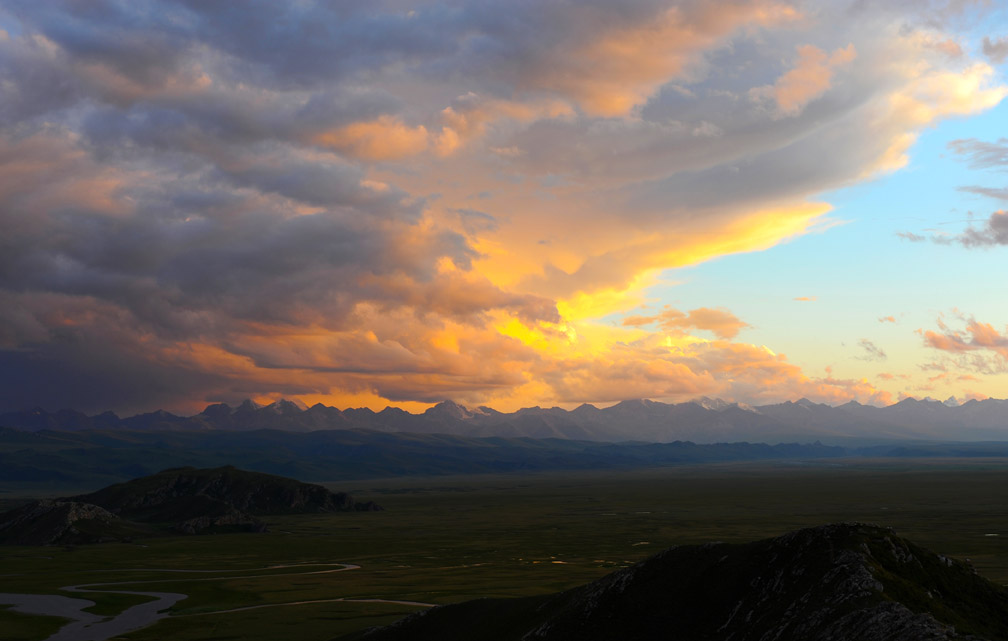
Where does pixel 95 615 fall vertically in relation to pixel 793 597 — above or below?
below

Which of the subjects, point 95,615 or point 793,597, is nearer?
point 793,597

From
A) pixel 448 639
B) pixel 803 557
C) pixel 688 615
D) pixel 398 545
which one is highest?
pixel 803 557

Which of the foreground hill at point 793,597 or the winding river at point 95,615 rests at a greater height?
the foreground hill at point 793,597

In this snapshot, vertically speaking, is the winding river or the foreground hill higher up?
the foreground hill

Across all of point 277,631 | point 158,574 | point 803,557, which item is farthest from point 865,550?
point 158,574

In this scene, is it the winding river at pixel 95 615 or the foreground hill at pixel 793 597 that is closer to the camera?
the foreground hill at pixel 793 597

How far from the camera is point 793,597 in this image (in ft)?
140

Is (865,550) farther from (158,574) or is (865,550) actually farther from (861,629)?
(158,574)

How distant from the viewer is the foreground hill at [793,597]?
38625 mm

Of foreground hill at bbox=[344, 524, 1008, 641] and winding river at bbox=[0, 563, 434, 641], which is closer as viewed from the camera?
foreground hill at bbox=[344, 524, 1008, 641]

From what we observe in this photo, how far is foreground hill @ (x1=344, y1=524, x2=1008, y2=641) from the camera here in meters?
38.6

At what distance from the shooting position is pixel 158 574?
144m

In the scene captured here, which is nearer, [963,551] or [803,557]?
[803,557]

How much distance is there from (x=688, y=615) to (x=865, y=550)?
1101 cm
